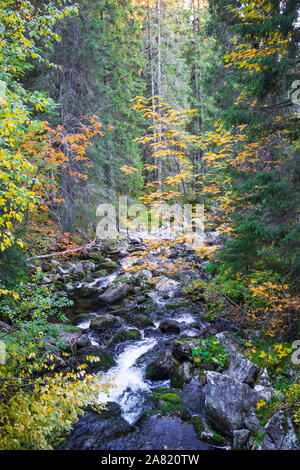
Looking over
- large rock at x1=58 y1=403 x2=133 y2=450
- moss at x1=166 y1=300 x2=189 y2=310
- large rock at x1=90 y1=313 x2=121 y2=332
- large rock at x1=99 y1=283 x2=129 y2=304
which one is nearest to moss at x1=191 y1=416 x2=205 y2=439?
large rock at x1=58 y1=403 x2=133 y2=450

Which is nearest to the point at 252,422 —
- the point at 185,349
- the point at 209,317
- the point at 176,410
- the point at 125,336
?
the point at 176,410

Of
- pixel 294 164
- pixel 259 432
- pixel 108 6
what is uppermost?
pixel 108 6

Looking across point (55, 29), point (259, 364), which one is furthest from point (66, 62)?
point (259, 364)

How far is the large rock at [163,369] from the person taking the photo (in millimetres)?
6531

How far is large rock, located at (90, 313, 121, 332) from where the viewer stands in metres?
8.80

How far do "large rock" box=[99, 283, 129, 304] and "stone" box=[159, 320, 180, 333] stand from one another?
116 inches

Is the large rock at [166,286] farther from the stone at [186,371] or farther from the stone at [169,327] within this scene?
the stone at [186,371]

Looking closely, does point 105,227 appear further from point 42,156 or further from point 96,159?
point 42,156

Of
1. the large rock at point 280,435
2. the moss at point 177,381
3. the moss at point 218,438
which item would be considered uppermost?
the large rock at point 280,435

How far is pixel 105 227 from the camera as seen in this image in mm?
17484

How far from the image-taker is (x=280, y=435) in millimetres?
3842

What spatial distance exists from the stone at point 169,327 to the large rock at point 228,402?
10.8 feet

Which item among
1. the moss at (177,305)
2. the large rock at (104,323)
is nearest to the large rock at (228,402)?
the large rock at (104,323)
